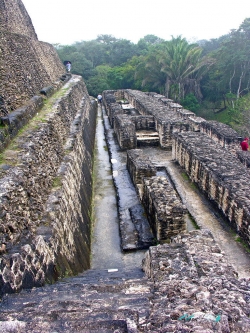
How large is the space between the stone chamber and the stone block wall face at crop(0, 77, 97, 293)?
0.02 m

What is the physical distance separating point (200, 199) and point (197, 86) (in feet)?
70.2

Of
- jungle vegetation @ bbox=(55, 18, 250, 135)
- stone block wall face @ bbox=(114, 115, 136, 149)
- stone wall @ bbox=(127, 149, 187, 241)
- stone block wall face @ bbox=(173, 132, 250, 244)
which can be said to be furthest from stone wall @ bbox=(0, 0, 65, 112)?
jungle vegetation @ bbox=(55, 18, 250, 135)

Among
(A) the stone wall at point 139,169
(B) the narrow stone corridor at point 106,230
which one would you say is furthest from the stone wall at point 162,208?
(B) the narrow stone corridor at point 106,230

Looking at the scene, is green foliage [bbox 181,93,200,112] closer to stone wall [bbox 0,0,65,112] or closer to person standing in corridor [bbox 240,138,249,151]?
stone wall [bbox 0,0,65,112]

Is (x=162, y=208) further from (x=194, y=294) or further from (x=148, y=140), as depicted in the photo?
(x=148, y=140)

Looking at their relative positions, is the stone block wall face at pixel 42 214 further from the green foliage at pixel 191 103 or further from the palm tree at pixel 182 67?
the palm tree at pixel 182 67

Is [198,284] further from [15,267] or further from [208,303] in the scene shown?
[15,267]

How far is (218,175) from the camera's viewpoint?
7164 millimetres

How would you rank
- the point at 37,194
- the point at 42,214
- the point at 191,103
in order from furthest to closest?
the point at 191,103, the point at 37,194, the point at 42,214

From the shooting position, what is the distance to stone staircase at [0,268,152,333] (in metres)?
2.46

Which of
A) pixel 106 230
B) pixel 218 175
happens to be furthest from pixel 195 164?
pixel 106 230

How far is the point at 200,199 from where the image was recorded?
7898mm

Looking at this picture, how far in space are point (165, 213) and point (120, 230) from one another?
4.84 ft

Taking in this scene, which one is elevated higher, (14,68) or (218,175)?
(14,68)
